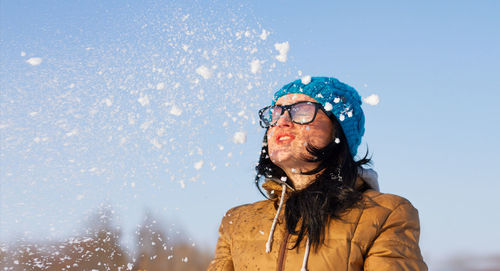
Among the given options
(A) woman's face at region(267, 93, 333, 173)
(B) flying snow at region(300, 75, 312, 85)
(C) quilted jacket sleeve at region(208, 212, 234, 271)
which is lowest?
(C) quilted jacket sleeve at region(208, 212, 234, 271)

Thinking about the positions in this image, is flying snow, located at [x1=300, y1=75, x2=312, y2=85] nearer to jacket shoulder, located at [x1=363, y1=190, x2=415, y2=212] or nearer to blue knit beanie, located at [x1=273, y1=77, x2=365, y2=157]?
blue knit beanie, located at [x1=273, y1=77, x2=365, y2=157]

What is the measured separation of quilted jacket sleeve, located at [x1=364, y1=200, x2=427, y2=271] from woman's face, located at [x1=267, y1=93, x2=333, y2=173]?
0.61 m

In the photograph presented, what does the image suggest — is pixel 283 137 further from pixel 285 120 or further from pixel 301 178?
pixel 301 178

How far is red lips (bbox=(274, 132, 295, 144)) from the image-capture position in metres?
2.99

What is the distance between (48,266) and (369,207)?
4.02 m

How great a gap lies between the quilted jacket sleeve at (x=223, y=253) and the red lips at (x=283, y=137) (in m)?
0.63

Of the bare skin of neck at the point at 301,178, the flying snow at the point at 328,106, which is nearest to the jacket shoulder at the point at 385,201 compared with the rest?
the bare skin of neck at the point at 301,178

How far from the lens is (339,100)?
3.14 meters

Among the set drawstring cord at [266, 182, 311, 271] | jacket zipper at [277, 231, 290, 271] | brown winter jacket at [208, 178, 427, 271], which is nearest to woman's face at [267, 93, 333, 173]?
drawstring cord at [266, 182, 311, 271]

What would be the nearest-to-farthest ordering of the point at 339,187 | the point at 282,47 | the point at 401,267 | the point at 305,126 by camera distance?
the point at 401,267
the point at 339,187
the point at 305,126
the point at 282,47

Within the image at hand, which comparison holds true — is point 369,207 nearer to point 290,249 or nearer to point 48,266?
point 290,249

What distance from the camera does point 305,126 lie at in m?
2.99

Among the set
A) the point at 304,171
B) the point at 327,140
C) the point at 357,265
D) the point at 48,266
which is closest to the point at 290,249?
the point at 357,265

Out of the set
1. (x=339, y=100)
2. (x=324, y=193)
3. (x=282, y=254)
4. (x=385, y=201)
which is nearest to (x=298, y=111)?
(x=339, y=100)
